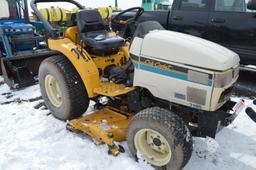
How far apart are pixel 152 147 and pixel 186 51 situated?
36.1 inches

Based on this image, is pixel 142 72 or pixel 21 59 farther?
pixel 21 59

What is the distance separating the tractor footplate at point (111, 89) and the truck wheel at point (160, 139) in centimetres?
40

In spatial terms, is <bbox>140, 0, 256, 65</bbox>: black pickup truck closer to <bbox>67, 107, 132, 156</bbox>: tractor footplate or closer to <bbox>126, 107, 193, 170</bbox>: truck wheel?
<bbox>67, 107, 132, 156</bbox>: tractor footplate

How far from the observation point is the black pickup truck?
4.52 metres

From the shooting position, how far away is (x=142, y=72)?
2740 mm

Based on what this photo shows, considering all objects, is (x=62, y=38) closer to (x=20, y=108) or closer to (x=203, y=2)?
(x=20, y=108)

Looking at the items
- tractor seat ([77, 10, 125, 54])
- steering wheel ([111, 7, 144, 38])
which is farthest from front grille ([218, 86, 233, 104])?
tractor seat ([77, 10, 125, 54])

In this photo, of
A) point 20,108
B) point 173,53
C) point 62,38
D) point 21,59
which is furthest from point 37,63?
point 173,53

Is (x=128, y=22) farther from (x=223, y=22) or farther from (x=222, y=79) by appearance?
(x=223, y=22)

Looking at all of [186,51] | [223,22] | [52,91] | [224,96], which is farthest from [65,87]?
[223,22]

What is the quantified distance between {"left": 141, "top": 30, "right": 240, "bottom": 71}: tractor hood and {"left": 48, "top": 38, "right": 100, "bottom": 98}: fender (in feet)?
2.46

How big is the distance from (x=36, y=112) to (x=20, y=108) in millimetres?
290

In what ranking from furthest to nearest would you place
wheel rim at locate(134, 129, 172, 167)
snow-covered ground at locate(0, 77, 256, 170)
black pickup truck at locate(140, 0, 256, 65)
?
1. black pickup truck at locate(140, 0, 256, 65)
2. snow-covered ground at locate(0, 77, 256, 170)
3. wheel rim at locate(134, 129, 172, 167)

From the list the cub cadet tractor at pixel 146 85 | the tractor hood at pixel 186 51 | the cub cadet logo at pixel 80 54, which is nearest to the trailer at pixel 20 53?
the cub cadet tractor at pixel 146 85
